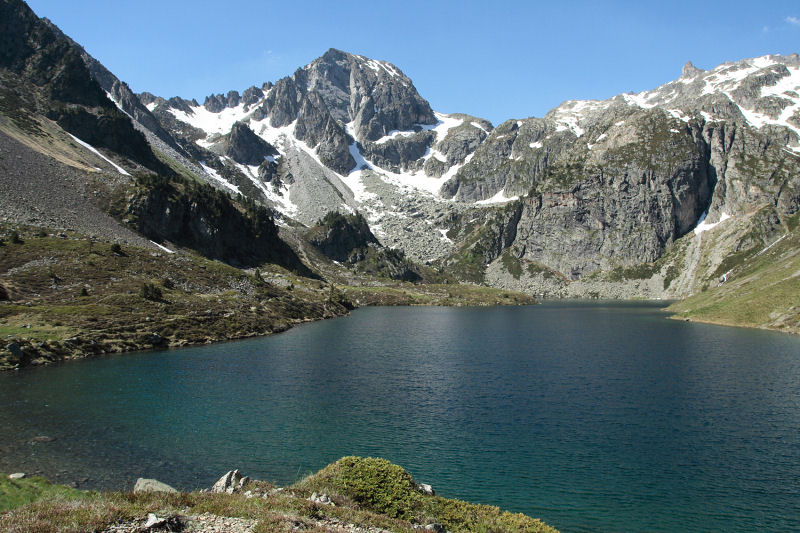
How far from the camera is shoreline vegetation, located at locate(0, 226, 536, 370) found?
58.9m

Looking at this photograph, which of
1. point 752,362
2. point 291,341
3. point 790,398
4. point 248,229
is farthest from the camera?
point 248,229

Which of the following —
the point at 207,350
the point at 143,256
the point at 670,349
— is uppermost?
the point at 143,256

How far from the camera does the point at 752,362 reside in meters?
61.8

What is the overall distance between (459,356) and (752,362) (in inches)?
1578

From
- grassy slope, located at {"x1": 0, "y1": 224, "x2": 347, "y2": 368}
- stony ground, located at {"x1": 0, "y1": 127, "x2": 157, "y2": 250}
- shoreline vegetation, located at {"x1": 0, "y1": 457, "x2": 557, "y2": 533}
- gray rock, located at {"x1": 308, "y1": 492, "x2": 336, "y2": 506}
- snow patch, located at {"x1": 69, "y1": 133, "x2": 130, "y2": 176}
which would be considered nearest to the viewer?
shoreline vegetation, located at {"x1": 0, "y1": 457, "x2": 557, "y2": 533}

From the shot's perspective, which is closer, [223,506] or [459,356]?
[223,506]

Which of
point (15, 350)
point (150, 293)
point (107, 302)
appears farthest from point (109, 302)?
point (15, 350)

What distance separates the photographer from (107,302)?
239 feet

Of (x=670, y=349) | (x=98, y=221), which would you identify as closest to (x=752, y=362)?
(x=670, y=349)

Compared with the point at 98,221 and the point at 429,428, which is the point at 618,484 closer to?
the point at 429,428

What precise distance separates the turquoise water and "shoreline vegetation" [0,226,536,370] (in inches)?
219

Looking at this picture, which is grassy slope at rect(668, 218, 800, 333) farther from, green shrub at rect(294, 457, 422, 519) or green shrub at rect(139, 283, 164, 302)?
green shrub at rect(139, 283, 164, 302)

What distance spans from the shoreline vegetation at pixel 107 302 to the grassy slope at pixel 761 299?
4169 inches

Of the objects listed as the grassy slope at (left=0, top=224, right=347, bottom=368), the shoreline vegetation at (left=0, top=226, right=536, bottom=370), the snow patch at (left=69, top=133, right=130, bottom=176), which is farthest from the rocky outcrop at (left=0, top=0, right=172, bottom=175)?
the grassy slope at (left=0, top=224, right=347, bottom=368)
